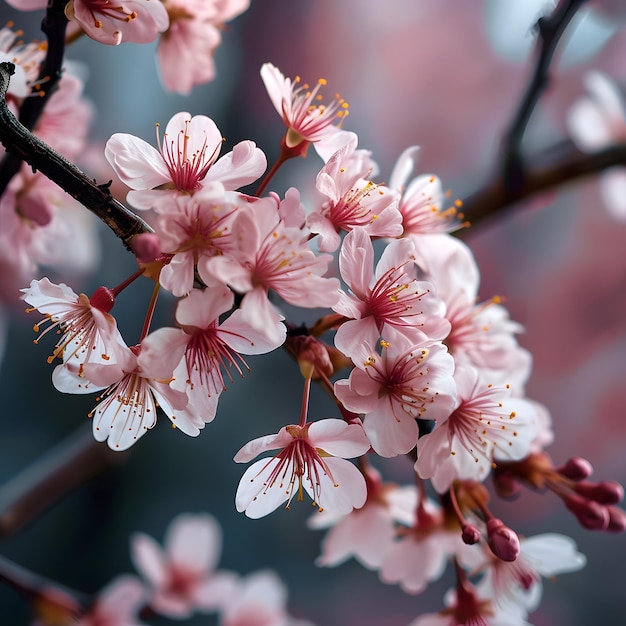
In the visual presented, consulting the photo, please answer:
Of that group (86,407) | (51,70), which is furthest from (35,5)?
(86,407)

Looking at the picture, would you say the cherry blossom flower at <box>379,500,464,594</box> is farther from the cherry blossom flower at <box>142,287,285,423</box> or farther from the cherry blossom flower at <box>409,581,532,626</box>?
the cherry blossom flower at <box>142,287,285,423</box>

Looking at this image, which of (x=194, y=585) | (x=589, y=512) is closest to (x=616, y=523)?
(x=589, y=512)

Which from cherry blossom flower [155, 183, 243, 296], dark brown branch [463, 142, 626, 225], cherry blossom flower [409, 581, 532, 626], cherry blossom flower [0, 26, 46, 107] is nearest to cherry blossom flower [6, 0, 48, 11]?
cherry blossom flower [0, 26, 46, 107]

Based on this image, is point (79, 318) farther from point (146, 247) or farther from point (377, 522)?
point (377, 522)

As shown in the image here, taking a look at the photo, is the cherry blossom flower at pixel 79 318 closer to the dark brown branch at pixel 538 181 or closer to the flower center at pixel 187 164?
the flower center at pixel 187 164

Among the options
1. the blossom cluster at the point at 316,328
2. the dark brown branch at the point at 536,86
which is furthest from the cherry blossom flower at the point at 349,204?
the dark brown branch at the point at 536,86

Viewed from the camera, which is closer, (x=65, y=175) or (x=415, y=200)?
(x=65, y=175)

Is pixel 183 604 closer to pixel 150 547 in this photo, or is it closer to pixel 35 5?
pixel 150 547
